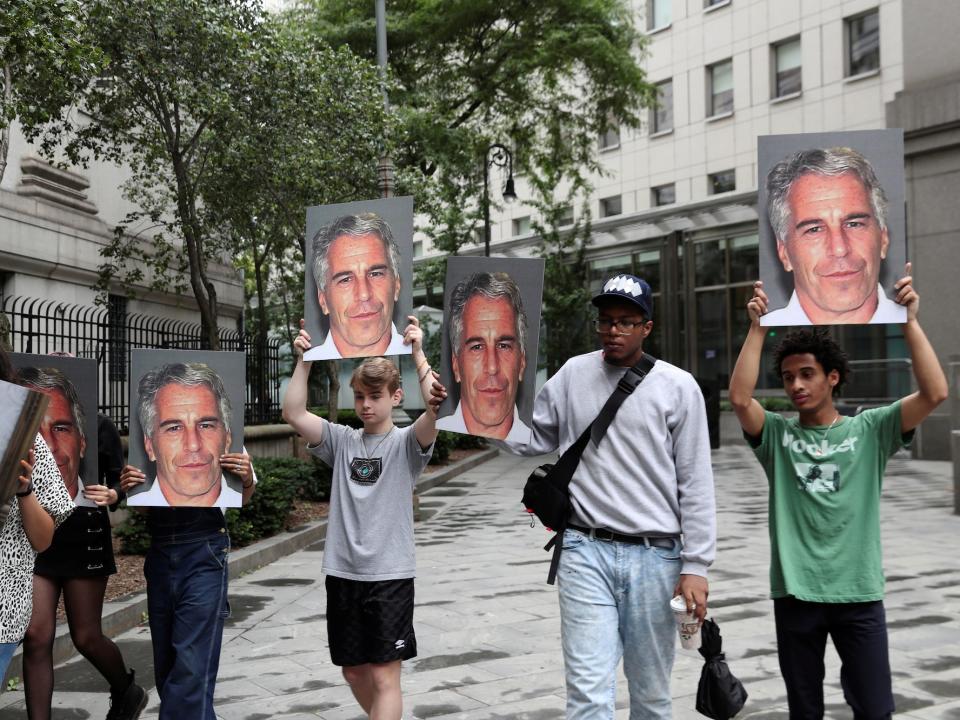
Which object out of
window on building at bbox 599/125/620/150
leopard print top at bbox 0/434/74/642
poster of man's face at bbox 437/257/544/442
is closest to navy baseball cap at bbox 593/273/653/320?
poster of man's face at bbox 437/257/544/442

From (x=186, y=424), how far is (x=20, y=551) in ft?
4.77

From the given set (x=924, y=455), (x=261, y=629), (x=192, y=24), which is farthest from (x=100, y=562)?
(x=924, y=455)

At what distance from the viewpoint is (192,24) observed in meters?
12.6

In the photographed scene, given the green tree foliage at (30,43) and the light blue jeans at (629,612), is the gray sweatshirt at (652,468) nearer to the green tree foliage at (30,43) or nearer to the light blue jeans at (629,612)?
the light blue jeans at (629,612)

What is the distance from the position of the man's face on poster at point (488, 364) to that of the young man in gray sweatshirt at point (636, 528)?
417 millimetres

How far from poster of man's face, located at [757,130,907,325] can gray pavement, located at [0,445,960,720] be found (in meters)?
2.55

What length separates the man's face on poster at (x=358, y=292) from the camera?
14.6ft

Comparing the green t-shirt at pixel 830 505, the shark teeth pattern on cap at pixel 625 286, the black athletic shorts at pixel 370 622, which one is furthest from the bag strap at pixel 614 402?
the black athletic shorts at pixel 370 622

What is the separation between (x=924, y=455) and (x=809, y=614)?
2179 cm

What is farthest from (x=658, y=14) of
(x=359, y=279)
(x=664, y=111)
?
(x=359, y=279)

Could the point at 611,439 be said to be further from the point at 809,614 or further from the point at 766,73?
the point at 766,73

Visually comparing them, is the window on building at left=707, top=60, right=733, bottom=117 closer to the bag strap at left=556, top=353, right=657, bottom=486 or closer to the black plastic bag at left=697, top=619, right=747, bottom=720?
the bag strap at left=556, top=353, right=657, bottom=486

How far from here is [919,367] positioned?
12.9ft

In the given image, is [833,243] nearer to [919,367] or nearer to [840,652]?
[919,367]
